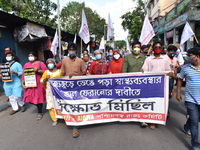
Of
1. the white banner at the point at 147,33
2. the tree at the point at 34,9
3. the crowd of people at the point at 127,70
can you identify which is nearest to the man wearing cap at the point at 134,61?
the crowd of people at the point at 127,70

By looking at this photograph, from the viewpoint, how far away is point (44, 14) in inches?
570

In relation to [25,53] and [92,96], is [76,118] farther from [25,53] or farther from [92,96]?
[25,53]

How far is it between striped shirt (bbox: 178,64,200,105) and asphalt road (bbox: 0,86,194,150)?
0.85 meters

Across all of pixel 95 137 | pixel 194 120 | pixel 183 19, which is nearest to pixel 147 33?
pixel 194 120

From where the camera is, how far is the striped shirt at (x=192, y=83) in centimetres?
231

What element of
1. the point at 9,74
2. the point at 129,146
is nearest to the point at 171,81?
the point at 129,146

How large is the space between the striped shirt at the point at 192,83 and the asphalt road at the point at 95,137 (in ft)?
2.77

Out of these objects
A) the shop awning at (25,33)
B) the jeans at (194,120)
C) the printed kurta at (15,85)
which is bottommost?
the jeans at (194,120)

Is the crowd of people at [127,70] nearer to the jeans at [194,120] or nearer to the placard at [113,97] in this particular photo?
the jeans at [194,120]

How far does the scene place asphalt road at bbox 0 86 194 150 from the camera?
264 cm

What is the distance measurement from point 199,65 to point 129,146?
5.61 ft

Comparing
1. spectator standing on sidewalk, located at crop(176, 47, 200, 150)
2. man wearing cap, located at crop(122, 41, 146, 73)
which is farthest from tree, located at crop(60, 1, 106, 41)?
spectator standing on sidewalk, located at crop(176, 47, 200, 150)

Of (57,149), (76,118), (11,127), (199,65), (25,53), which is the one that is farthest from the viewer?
(25,53)

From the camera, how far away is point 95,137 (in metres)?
2.93
